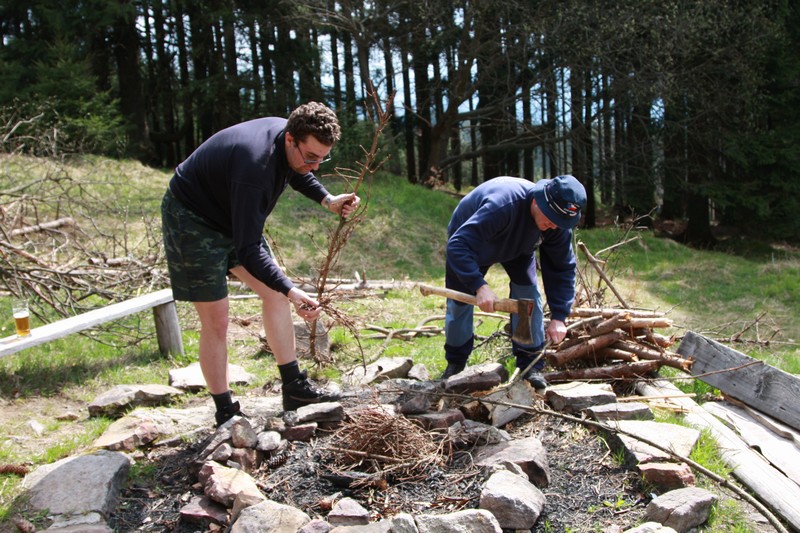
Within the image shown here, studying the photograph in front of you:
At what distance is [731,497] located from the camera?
2.93 m

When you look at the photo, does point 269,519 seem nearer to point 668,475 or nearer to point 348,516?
point 348,516

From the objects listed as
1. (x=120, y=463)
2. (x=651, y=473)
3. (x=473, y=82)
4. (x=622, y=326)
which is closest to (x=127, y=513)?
(x=120, y=463)

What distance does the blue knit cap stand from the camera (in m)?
3.35

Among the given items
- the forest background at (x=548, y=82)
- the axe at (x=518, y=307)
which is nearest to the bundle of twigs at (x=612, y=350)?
the axe at (x=518, y=307)

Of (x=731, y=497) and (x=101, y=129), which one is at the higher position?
(x=101, y=129)

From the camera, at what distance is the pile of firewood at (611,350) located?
4262mm

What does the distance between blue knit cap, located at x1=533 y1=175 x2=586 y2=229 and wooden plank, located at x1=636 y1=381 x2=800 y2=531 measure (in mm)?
1364

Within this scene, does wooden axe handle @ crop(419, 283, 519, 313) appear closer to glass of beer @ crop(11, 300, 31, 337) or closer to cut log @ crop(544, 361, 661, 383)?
cut log @ crop(544, 361, 661, 383)

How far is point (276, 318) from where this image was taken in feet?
11.3

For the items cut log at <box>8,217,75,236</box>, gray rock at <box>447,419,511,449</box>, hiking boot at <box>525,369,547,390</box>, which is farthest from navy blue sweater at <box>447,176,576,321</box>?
cut log at <box>8,217,75,236</box>

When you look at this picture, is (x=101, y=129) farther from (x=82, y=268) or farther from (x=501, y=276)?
(x=501, y=276)

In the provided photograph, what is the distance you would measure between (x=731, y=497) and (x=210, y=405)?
301cm

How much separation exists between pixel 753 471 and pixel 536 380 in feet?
4.13

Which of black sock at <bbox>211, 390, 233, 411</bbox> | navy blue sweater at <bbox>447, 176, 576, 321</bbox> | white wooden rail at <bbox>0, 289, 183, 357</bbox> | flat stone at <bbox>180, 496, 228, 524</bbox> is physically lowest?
flat stone at <bbox>180, 496, 228, 524</bbox>
